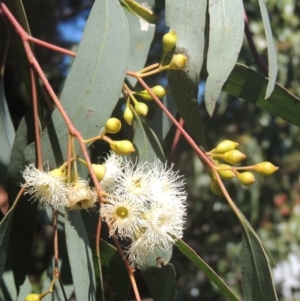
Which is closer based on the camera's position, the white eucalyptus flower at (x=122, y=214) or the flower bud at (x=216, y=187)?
the white eucalyptus flower at (x=122, y=214)

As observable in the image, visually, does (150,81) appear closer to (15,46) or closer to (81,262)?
(15,46)

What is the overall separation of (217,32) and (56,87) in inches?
85.3

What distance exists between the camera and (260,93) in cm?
120

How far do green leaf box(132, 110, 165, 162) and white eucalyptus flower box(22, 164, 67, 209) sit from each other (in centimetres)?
24

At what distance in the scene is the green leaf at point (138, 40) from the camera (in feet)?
4.29

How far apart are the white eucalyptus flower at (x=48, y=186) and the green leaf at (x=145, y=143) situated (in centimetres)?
24

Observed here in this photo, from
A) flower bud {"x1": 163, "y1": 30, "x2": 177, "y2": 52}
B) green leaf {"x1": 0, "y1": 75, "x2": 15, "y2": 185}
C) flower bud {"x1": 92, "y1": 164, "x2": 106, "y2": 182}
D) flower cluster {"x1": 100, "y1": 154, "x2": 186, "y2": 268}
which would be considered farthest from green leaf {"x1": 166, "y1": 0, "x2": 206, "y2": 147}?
green leaf {"x1": 0, "y1": 75, "x2": 15, "y2": 185}

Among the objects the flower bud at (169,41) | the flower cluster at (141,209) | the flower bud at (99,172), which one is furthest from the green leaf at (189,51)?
the flower bud at (99,172)

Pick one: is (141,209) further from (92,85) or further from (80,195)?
(92,85)

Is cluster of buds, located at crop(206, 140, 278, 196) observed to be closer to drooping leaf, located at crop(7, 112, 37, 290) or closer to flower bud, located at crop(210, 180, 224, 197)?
flower bud, located at crop(210, 180, 224, 197)

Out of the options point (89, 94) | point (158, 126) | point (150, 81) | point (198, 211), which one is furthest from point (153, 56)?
point (89, 94)

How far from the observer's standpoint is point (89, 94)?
3.39 ft

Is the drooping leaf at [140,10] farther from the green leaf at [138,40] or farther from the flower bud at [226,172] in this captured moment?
the flower bud at [226,172]

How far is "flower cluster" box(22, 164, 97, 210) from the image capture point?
89 centimetres
